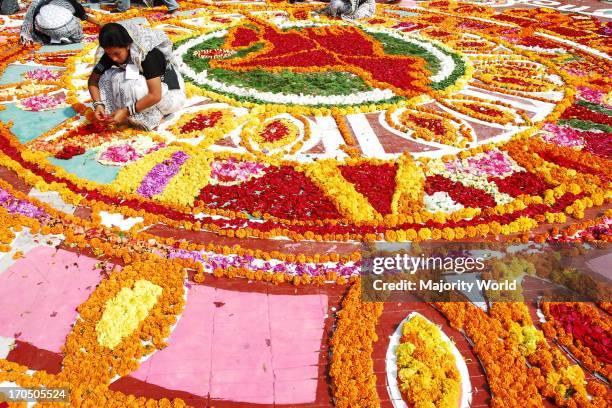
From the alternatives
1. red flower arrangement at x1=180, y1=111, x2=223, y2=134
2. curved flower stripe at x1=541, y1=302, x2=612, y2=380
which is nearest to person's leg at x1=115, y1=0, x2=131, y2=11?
red flower arrangement at x1=180, y1=111, x2=223, y2=134

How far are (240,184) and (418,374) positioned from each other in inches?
127

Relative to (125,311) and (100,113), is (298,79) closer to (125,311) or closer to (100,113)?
(100,113)

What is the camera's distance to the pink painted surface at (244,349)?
3.45 m

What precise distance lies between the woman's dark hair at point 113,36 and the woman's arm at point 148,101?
0.75 meters

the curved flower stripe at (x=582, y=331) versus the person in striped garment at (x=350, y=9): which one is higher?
the person in striped garment at (x=350, y=9)

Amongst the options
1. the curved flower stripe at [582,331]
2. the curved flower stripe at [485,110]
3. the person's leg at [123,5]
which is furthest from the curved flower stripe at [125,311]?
the person's leg at [123,5]

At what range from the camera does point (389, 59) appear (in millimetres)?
10117

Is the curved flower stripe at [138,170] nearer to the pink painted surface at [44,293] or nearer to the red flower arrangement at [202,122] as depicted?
the red flower arrangement at [202,122]

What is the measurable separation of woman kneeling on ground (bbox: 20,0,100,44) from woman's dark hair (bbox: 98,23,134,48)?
6.32 meters

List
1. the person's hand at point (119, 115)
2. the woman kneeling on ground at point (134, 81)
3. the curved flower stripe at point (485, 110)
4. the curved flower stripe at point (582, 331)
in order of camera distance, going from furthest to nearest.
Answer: the curved flower stripe at point (485, 110) → the person's hand at point (119, 115) → the woman kneeling on ground at point (134, 81) → the curved flower stripe at point (582, 331)

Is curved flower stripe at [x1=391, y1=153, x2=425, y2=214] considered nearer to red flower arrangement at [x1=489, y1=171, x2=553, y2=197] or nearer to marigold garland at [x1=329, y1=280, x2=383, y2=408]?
red flower arrangement at [x1=489, y1=171, x2=553, y2=197]

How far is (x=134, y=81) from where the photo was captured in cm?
653

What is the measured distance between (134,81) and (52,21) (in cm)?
641

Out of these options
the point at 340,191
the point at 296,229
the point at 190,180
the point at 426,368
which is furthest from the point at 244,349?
the point at 190,180
